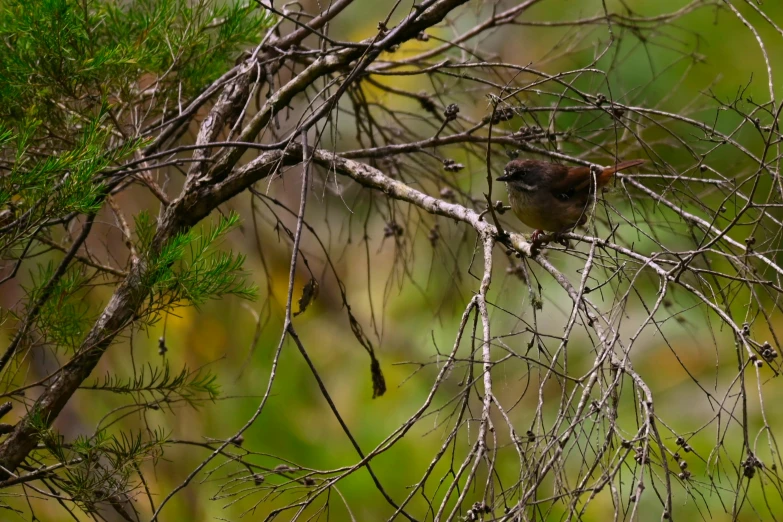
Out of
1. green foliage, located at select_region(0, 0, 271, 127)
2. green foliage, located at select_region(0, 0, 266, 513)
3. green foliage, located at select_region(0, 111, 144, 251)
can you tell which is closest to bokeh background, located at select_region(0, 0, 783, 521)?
green foliage, located at select_region(0, 0, 271, 127)

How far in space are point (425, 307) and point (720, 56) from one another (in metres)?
2.79

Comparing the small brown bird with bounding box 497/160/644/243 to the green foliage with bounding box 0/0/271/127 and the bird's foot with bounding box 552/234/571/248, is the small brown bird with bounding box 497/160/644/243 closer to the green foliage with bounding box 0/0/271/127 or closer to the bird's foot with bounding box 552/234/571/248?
the bird's foot with bounding box 552/234/571/248

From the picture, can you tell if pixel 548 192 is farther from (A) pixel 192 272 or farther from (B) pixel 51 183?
(B) pixel 51 183

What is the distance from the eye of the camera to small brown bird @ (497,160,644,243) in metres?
2.51

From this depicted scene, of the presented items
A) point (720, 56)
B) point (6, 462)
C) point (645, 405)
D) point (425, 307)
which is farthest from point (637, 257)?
point (720, 56)

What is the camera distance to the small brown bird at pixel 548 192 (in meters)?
2.51

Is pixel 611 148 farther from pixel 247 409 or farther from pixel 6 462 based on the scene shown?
pixel 247 409

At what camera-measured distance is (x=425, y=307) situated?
539 centimetres

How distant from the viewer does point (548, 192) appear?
101 inches

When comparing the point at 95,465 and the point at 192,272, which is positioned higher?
the point at 192,272

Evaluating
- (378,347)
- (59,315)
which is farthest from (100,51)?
(378,347)

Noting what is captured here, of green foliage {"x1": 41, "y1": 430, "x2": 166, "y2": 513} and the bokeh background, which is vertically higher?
the bokeh background

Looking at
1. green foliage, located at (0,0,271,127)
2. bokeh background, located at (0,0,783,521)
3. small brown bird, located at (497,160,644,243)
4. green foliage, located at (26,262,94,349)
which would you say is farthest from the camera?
bokeh background, located at (0,0,783,521)

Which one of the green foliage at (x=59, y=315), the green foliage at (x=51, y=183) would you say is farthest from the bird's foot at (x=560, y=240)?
the green foliage at (x=59, y=315)
